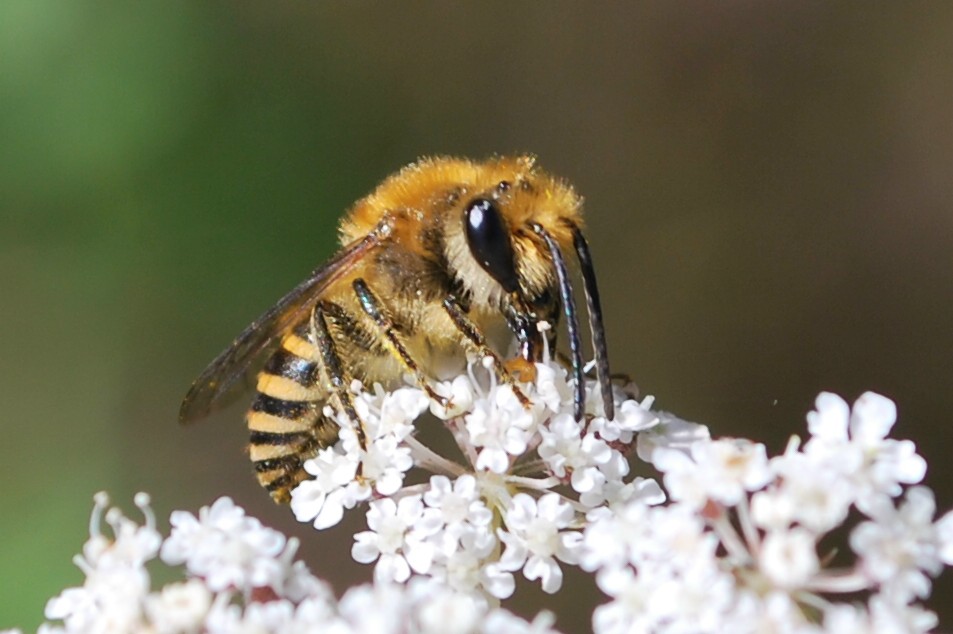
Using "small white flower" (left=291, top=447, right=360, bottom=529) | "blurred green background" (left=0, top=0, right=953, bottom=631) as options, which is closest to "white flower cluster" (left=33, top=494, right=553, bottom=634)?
"small white flower" (left=291, top=447, right=360, bottom=529)

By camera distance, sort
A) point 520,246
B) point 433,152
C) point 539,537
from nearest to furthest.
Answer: point 539,537, point 520,246, point 433,152

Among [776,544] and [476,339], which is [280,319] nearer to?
[476,339]

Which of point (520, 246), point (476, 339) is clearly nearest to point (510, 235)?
point (520, 246)

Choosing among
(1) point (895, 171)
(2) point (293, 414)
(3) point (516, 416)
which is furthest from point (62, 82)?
(1) point (895, 171)

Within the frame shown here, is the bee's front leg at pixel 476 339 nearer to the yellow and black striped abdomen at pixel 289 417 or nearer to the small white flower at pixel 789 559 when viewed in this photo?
the yellow and black striped abdomen at pixel 289 417

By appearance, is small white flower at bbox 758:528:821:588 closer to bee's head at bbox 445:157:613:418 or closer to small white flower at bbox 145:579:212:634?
bee's head at bbox 445:157:613:418
